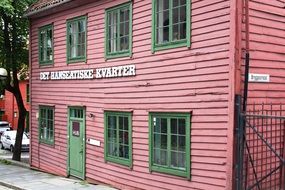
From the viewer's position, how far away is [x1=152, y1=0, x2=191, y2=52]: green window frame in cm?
1140

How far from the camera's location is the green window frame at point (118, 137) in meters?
13.5

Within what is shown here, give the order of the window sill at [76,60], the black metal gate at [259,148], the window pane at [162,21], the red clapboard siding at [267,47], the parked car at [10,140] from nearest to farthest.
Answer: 1. the black metal gate at [259,148]
2. the red clapboard siding at [267,47]
3. the window pane at [162,21]
4. the window sill at [76,60]
5. the parked car at [10,140]

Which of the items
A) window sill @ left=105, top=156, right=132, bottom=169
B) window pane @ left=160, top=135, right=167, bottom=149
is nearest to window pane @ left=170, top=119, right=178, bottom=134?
window pane @ left=160, top=135, right=167, bottom=149

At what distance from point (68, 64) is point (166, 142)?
619 cm

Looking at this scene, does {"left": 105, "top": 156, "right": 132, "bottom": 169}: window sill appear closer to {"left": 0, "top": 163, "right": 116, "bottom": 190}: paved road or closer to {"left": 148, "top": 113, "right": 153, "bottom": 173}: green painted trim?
{"left": 0, "top": 163, "right": 116, "bottom": 190}: paved road

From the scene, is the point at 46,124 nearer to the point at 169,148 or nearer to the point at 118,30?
the point at 118,30

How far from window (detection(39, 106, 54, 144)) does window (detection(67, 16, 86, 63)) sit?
2633 mm

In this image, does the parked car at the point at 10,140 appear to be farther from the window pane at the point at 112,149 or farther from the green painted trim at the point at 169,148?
the green painted trim at the point at 169,148

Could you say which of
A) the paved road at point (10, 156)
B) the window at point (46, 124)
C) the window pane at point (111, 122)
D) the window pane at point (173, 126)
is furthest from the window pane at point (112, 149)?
the paved road at point (10, 156)

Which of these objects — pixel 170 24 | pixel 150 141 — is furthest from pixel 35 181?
pixel 170 24

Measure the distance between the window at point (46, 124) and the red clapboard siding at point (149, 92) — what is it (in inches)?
14.3

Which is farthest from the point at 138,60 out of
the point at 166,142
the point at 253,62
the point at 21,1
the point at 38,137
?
the point at 21,1

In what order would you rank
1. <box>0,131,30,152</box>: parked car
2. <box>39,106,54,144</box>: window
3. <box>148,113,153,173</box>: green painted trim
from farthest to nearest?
<box>0,131,30,152</box>: parked car, <box>39,106,54,144</box>: window, <box>148,113,153,173</box>: green painted trim

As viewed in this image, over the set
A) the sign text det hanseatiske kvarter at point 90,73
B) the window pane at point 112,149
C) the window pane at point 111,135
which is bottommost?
the window pane at point 112,149
